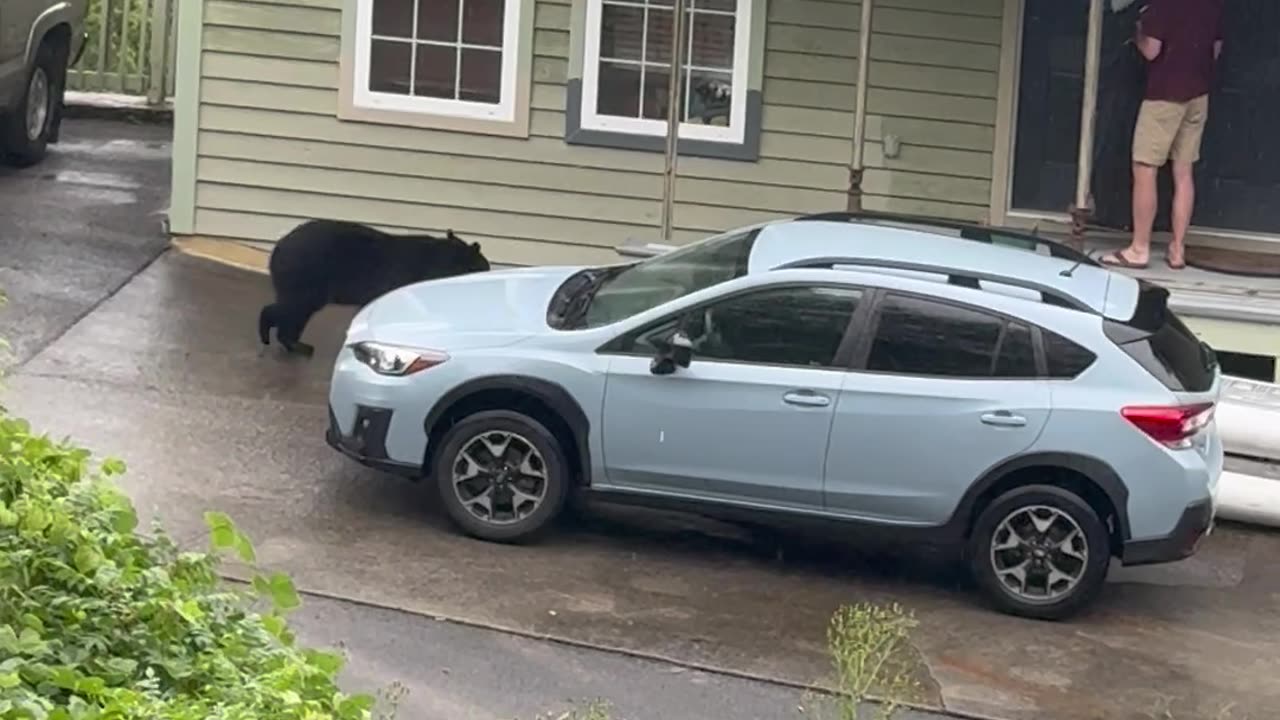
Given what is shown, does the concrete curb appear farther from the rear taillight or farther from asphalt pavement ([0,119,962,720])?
the rear taillight

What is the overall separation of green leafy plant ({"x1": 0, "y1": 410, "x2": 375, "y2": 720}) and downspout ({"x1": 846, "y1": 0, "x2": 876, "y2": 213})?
293 inches

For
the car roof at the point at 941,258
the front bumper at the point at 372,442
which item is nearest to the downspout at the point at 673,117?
the car roof at the point at 941,258

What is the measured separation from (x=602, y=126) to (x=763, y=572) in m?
5.09

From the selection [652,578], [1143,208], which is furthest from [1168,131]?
[652,578]

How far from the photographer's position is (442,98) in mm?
13016

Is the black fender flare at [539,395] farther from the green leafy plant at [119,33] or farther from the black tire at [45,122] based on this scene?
the green leafy plant at [119,33]

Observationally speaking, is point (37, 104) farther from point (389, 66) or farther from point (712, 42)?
point (712, 42)

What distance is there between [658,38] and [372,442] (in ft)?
17.0

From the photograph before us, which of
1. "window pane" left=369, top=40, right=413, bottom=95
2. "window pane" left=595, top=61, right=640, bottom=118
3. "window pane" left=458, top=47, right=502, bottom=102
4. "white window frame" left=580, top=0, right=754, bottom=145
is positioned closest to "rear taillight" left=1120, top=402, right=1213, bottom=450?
"white window frame" left=580, top=0, right=754, bottom=145

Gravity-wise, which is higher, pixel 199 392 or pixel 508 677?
pixel 199 392

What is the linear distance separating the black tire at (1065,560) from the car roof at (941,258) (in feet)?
2.74

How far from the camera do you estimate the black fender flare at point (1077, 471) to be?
8.00 meters

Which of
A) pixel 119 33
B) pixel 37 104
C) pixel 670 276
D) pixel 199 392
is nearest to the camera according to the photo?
pixel 670 276

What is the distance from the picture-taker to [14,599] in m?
4.12
